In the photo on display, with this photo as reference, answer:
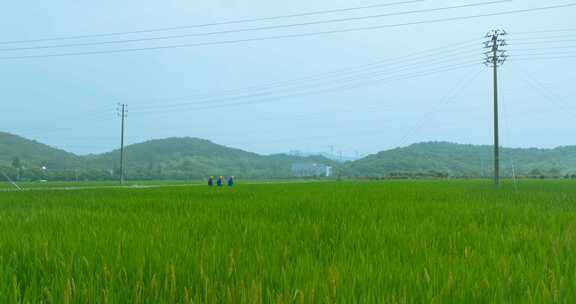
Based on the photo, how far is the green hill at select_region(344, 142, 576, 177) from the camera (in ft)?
393

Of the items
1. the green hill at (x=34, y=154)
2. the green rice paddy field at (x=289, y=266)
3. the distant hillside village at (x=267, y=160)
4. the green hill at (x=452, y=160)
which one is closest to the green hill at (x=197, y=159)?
the distant hillside village at (x=267, y=160)

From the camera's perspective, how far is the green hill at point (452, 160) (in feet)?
393

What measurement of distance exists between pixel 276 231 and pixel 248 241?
0.61 metres

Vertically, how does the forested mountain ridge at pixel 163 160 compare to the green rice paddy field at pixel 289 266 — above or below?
above

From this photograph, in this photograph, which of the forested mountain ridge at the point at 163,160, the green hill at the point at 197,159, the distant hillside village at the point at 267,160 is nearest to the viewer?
the forested mountain ridge at the point at 163,160

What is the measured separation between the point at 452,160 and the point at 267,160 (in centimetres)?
7127

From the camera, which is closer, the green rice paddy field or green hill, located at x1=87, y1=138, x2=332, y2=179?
the green rice paddy field

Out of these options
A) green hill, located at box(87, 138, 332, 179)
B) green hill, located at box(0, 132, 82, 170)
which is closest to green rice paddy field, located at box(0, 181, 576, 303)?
green hill, located at box(87, 138, 332, 179)

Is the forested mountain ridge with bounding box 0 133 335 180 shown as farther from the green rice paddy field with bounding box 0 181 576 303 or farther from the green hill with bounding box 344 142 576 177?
the green rice paddy field with bounding box 0 181 576 303

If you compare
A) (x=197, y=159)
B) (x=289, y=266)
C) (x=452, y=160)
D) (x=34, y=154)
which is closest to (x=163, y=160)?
(x=197, y=159)

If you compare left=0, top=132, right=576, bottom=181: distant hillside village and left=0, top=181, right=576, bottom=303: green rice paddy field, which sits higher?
left=0, top=132, right=576, bottom=181: distant hillside village

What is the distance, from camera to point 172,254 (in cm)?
255

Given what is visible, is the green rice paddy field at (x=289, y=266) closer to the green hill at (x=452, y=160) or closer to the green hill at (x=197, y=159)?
the green hill at (x=197, y=159)

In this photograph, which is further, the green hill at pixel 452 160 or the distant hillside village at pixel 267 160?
the green hill at pixel 452 160
